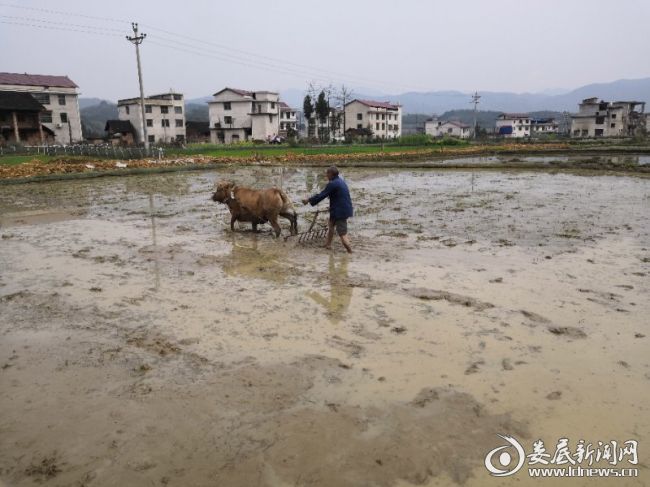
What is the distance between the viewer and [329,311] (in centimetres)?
661

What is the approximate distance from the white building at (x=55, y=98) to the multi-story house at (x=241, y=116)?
1858cm

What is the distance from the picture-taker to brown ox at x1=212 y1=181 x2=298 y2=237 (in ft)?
35.9

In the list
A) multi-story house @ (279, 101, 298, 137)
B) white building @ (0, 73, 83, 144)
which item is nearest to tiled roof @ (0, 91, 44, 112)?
white building @ (0, 73, 83, 144)

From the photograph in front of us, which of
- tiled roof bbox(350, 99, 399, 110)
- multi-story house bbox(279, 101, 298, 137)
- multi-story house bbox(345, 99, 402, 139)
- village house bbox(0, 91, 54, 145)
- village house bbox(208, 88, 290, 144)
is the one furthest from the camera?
tiled roof bbox(350, 99, 399, 110)

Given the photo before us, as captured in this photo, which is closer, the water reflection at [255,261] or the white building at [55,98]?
the water reflection at [255,261]

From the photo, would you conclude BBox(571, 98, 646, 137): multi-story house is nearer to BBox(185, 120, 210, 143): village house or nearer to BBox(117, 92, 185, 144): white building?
BBox(185, 120, 210, 143): village house

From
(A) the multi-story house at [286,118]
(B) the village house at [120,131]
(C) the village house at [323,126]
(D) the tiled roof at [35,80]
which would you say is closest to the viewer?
(D) the tiled roof at [35,80]

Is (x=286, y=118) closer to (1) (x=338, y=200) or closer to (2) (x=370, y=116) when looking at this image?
(2) (x=370, y=116)

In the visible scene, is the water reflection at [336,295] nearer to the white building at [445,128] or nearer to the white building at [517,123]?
the white building at [517,123]

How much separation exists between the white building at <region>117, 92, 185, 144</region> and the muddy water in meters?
59.6

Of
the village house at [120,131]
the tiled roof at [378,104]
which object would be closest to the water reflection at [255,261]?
the village house at [120,131]

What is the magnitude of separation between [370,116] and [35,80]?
49.1 metres

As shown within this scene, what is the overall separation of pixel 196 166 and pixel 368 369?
26.8 metres

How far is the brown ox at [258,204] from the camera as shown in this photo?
10.9m
